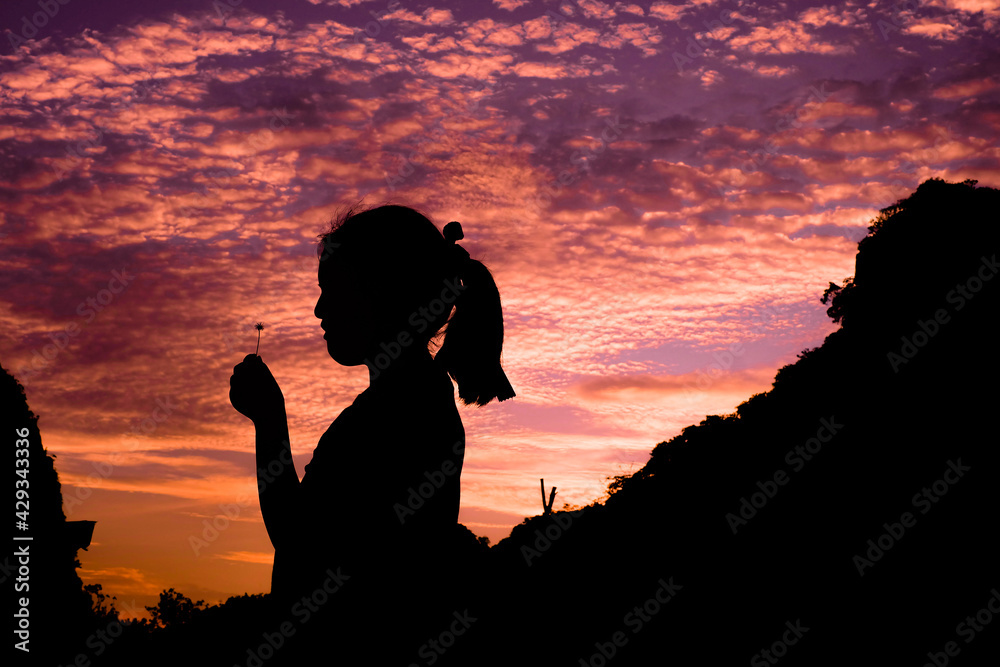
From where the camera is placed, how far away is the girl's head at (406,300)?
3.13 metres

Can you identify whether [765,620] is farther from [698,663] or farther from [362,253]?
[362,253]

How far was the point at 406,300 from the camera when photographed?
10.5 feet

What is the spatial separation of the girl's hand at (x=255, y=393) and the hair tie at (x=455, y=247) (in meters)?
0.99

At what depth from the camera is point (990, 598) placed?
1877 cm

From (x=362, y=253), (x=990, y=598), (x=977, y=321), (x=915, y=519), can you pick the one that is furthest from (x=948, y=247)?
(x=362, y=253)

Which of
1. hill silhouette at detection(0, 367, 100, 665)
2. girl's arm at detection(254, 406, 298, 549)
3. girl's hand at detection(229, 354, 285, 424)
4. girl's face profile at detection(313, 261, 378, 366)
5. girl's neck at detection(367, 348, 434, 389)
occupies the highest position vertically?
girl's face profile at detection(313, 261, 378, 366)

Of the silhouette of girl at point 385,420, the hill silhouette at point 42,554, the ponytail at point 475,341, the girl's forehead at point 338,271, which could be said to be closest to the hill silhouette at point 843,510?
the hill silhouette at point 42,554

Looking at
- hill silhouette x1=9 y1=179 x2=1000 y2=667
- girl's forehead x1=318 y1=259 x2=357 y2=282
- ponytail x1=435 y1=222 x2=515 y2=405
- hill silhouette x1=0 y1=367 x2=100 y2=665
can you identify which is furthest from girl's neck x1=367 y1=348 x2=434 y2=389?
hill silhouette x1=9 y1=179 x2=1000 y2=667

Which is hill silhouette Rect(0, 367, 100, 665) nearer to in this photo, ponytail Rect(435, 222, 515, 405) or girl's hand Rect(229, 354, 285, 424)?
girl's hand Rect(229, 354, 285, 424)

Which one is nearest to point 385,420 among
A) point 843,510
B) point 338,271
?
point 338,271

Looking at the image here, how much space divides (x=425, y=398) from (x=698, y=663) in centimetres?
2460

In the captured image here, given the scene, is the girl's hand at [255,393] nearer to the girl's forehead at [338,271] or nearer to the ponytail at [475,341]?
the girl's forehead at [338,271]

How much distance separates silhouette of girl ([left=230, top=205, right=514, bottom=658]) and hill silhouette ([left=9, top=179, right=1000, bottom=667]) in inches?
778

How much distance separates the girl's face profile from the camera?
3123mm
